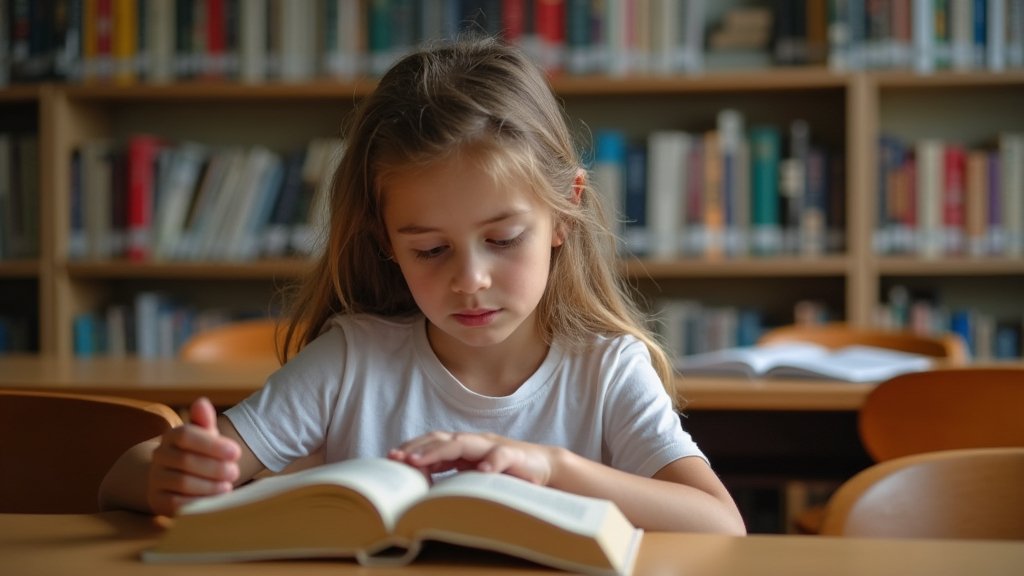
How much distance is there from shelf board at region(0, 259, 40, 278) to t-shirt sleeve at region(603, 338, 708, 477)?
8.52 ft

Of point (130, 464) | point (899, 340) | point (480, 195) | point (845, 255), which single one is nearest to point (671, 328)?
point (845, 255)

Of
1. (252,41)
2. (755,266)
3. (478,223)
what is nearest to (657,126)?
(755,266)

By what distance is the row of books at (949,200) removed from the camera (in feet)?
10.2

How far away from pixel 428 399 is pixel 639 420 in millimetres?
249

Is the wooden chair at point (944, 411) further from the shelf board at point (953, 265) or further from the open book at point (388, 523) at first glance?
the shelf board at point (953, 265)

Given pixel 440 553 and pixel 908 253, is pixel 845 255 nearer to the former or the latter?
pixel 908 253

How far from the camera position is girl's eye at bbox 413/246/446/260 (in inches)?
44.5

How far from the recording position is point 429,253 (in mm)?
1134

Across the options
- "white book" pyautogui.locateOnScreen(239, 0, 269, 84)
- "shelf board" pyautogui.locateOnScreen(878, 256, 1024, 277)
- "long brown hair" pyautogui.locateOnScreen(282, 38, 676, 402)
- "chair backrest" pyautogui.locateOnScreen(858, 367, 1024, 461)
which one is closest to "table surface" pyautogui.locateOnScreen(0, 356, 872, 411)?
"chair backrest" pyautogui.locateOnScreen(858, 367, 1024, 461)

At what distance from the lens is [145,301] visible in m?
3.45

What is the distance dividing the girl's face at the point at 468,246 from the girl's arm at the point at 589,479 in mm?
231

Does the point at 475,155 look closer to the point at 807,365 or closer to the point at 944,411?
the point at 944,411

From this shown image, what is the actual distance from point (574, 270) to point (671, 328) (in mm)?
2034

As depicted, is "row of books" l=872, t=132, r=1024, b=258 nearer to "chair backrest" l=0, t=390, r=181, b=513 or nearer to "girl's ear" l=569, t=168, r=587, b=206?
"girl's ear" l=569, t=168, r=587, b=206
